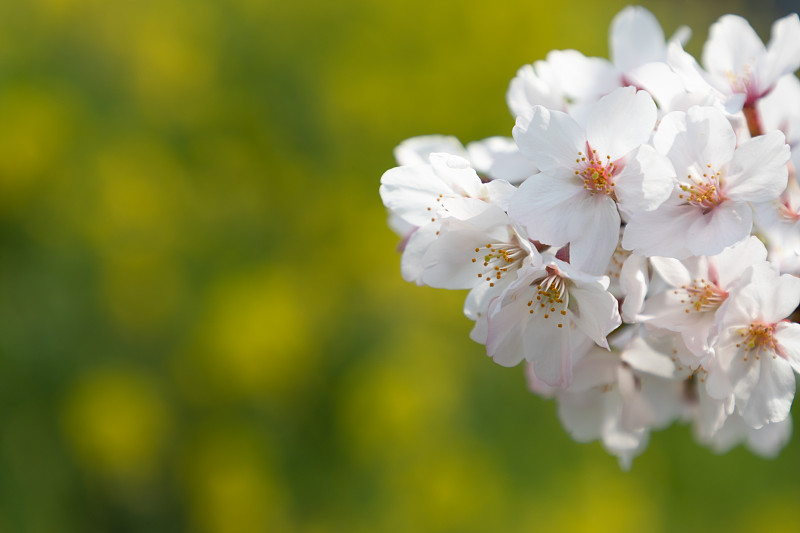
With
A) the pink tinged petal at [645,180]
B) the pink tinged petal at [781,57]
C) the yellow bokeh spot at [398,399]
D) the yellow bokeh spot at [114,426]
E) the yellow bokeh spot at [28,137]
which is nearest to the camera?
the pink tinged petal at [645,180]

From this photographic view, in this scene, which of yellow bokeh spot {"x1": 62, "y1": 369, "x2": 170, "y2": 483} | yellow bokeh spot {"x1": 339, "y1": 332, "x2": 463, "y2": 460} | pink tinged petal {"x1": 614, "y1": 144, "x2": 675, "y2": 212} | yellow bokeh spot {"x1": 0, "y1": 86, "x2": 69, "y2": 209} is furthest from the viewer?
yellow bokeh spot {"x1": 0, "y1": 86, "x2": 69, "y2": 209}

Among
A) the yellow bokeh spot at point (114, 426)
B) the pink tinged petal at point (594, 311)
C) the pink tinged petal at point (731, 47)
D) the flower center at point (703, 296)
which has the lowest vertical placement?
the yellow bokeh spot at point (114, 426)

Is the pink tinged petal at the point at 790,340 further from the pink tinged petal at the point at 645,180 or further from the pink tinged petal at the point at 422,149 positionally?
the pink tinged petal at the point at 422,149

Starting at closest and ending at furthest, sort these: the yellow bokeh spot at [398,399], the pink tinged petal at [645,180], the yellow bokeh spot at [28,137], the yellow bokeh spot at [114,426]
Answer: the pink tinged petal at [645,180], the yellow bokeh spot at [114,426], the yellow bokeh spot at [398,399], the yellow bokeh spot at [28,137]

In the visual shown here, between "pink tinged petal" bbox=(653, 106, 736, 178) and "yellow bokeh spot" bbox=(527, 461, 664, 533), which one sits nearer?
"pink tinged petal" bbox=(653, 106, 736, 178)

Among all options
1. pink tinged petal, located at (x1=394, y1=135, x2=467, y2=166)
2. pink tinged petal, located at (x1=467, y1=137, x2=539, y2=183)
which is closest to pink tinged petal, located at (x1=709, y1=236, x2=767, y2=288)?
pink tinged petal, located at (x1=467, y1=137, x2=539, y2=183)

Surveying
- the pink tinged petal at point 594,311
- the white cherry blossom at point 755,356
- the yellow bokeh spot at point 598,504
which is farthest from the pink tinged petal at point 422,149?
the yellow bokeh spot at point 598,504

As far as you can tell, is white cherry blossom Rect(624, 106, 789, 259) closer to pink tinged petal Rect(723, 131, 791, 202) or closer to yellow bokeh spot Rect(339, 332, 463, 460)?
pink tinged petal Rect(723, 131, 791, 202)

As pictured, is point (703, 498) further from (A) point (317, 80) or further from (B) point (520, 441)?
(A) point (317, 80)
